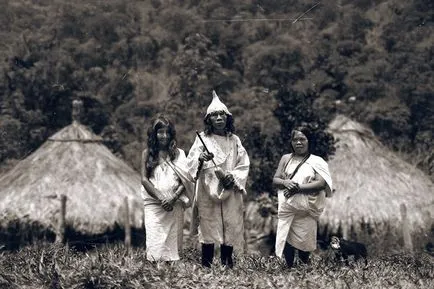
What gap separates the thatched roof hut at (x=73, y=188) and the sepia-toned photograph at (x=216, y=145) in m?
0.03

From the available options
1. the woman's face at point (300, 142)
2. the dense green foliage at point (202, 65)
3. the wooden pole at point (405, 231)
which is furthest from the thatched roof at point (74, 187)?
the woman's face at point (300, 142)

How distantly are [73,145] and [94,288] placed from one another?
383 inches

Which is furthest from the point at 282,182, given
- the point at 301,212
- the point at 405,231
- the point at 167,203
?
the point at 405,231

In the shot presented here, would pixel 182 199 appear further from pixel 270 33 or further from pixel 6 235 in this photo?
pixel 270 33

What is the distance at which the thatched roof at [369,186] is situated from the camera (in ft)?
48.6

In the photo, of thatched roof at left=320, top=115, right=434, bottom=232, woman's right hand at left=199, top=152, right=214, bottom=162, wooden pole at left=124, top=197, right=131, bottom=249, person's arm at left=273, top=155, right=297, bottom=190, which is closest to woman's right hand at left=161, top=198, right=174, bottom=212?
woman's right hand at left=199, top=152, right=214, bottom=162

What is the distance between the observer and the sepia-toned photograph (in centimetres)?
752

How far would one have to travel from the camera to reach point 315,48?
76.7 ft

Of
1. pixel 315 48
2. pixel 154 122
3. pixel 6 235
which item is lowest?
pixel 6 235

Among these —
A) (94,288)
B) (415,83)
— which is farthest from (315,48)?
(94,288)

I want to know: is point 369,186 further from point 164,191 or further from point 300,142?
point 164,191

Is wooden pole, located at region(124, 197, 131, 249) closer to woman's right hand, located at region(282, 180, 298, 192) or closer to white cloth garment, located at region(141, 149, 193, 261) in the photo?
white cloth garment, located at region(141, 149, 193, 261)

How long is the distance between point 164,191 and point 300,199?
4.07 feet

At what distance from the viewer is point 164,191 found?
24.8 ft
